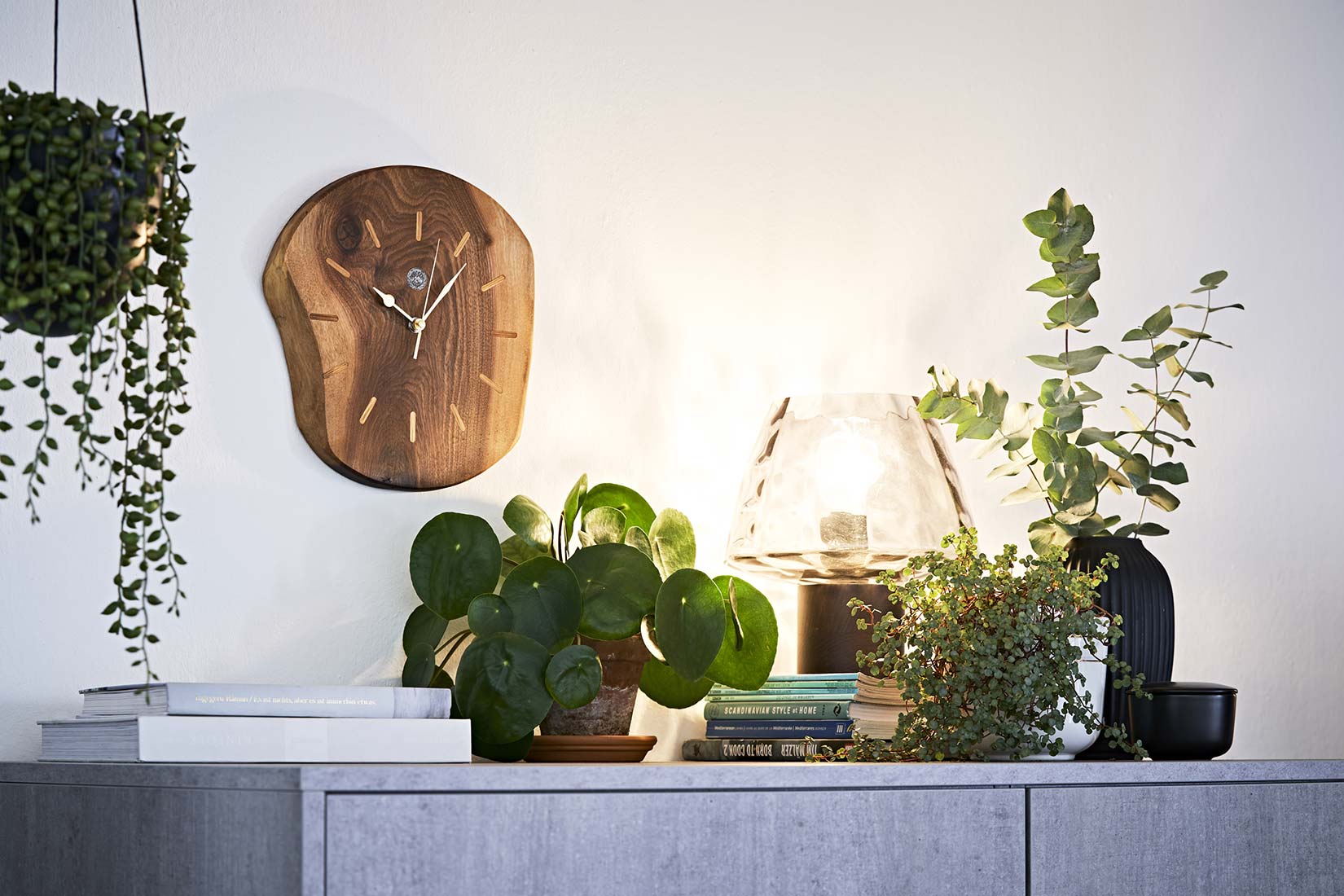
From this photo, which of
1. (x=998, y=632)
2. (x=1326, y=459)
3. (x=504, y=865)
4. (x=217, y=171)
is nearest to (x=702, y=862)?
(x=504, y=865)

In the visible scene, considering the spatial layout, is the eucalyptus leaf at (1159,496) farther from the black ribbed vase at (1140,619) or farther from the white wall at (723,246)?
the white wall at (723,246)

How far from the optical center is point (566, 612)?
1610 mm

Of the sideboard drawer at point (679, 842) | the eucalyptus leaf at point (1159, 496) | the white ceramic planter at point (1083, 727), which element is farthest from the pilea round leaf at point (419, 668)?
the eucalyptus leaf at point (1159, 496)

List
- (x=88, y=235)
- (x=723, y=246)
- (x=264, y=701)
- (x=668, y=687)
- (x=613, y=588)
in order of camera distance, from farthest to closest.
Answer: (x=723, y=246)
(x=668, y=687)
(x=613, y=588)
(x=264, y=701)
(x=88, y=235)

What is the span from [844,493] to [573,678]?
472 mm

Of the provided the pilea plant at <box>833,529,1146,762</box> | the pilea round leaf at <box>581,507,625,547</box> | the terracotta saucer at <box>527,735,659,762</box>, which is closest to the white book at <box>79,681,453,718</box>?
the terracotta saucer at <box>527,735,659,762</box>

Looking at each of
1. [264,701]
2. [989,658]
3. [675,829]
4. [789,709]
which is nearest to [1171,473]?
[989,658]

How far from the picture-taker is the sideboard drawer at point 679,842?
3.71 feet

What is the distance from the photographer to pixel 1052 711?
1.50 meters

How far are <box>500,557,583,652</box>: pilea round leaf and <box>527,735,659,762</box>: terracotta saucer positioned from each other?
112 millimetres

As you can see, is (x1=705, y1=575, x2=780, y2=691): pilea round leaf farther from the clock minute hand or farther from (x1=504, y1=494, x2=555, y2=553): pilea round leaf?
the clock minute hand

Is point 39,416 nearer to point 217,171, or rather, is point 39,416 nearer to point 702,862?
point 217,171

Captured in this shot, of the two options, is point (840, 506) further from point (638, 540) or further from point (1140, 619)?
point (1140, 619)

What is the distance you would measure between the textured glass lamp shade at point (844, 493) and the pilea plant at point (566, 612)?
0.28 ft
